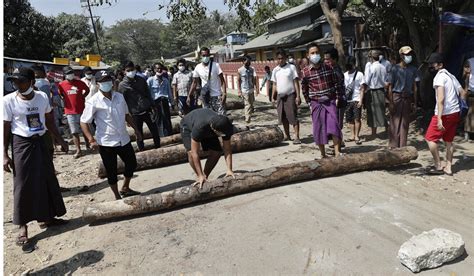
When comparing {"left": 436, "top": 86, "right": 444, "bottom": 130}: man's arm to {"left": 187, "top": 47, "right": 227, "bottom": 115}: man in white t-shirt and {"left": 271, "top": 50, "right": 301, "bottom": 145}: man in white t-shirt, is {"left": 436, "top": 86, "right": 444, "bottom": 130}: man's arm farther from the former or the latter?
{"left": 187, "top": 47, "right": 227, "bottom": 115}: man in white t-shirt

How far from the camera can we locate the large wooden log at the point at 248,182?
194 inches

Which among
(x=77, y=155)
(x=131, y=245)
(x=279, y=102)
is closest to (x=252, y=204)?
(x=131, y=245)

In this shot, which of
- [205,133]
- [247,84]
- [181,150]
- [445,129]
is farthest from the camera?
[247,84]

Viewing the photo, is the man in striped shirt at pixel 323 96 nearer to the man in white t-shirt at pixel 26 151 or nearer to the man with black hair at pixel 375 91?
the man with black hair at pixel 375 91

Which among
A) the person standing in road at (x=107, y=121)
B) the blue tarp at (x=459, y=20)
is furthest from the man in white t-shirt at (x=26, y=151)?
the blue tarp at (x=459, y=20)

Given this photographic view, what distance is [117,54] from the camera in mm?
77062

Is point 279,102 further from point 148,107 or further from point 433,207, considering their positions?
point 433,207

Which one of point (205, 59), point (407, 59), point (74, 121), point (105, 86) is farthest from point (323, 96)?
point (74, 121)

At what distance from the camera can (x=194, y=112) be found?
17.4ft

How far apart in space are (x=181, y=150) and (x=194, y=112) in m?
2.21

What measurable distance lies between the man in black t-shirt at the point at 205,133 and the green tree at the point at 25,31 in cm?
2398

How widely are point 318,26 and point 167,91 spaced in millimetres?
18312

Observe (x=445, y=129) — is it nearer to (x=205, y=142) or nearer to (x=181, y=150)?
(x=205, y=142)

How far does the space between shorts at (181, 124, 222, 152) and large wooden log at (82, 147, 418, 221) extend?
0.46 metres
